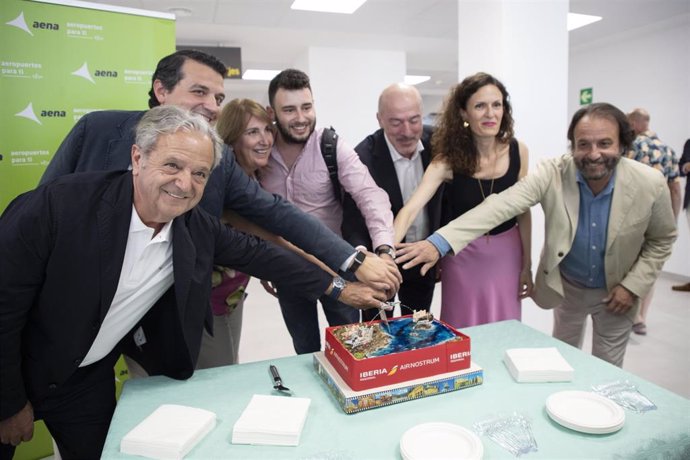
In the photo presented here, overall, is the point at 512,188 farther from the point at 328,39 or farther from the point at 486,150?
the point at 328,39

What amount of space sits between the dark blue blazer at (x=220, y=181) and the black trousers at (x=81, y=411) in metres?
0.72

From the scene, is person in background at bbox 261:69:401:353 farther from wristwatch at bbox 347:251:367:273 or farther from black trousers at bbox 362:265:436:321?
black trousers at bbox 362:265:436:321

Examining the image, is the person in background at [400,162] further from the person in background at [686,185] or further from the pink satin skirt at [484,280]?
the person in background at [686,185]

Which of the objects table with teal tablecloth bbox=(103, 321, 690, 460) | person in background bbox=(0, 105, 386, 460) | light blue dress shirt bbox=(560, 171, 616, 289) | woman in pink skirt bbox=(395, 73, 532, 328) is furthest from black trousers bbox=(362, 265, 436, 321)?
person in background bbox=(0, 105, 386, 460)

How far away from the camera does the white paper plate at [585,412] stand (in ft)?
3.82

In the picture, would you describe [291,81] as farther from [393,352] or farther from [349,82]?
[349,82]

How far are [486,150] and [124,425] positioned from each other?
1944 millimetres

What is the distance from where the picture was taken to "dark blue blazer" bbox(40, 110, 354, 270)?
1.83 meters

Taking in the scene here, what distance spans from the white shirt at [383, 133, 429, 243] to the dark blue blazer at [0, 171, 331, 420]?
1.19 meters

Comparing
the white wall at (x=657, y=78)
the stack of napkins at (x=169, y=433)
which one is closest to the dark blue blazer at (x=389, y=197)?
the stack of napkins at (x=169, y=433)

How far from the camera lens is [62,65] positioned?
261 centimetres

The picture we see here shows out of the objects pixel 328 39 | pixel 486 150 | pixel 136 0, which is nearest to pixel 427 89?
pixel 328 39

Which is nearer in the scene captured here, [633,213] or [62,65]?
[633,213]

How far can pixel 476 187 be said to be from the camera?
2318mm
